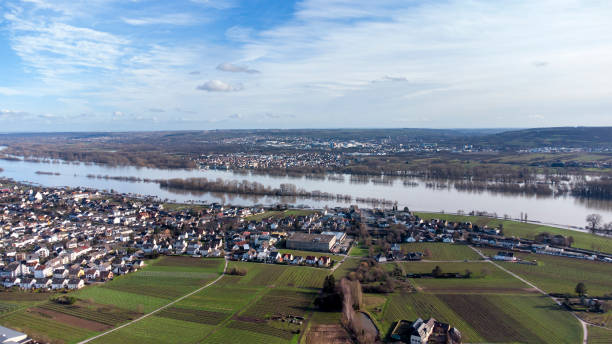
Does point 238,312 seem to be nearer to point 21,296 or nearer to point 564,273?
point 21,296

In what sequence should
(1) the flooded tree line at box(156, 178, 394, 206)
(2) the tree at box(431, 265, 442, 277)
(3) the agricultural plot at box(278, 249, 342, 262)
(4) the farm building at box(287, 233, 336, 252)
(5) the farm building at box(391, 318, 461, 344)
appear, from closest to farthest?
(5) the farm building at box(391, 318, 461, 344)
(2) the tree at box(431, 265, 442, 277)
(3) the agricultural plot at box(278, 249, 342, 262)
(4) the farm building at box(287, 233, 336, 252)
(1) the flooded tree line at box(156, 178, 394, 206)

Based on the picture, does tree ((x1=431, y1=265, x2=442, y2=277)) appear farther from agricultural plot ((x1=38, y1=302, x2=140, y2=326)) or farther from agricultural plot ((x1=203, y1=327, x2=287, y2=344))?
agricultural plot ((x1=38, y1=302, x2=140, y2=326))

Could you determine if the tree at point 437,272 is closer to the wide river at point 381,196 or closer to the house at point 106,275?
the house at point 106,275

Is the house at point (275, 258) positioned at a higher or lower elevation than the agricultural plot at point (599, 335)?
higher

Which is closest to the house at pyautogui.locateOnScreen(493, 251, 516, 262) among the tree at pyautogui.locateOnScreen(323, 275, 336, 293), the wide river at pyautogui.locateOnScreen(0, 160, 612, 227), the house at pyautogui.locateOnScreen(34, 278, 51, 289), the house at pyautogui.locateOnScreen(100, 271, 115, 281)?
the tree at pyautogui.locateOnScreen(323, 275, 336, 293)

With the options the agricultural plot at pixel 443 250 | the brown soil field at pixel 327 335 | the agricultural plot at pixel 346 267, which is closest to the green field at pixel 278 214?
the agricultural plot at pixel 443 250

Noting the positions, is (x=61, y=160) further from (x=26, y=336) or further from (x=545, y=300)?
(x=545, y=300)

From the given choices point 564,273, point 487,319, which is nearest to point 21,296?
point 487,319
